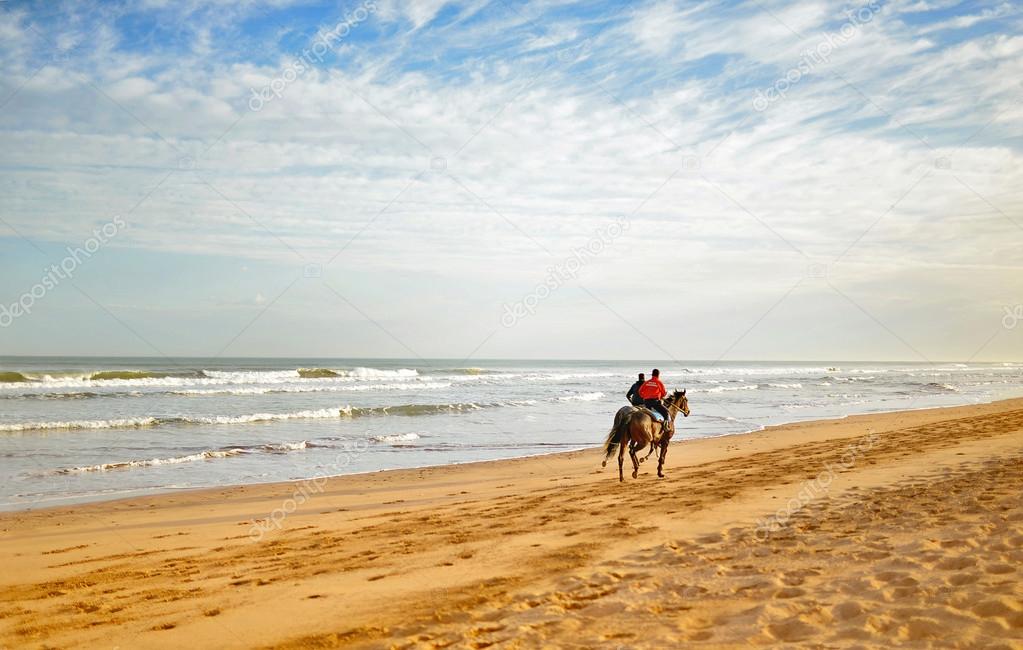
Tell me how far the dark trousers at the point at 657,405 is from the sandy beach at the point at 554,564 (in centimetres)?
255

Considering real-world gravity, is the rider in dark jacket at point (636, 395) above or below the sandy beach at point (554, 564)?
→ above

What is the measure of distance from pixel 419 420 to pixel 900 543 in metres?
21.1

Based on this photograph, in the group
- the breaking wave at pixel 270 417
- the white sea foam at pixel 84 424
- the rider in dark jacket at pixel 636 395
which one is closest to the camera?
the rider in dark jacket at pixel 636 395

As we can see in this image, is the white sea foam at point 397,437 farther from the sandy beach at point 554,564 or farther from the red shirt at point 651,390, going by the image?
the red shirt at point 651,390

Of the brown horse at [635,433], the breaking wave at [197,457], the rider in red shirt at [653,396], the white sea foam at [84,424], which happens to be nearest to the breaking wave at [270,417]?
the white sea foam at [84,424]

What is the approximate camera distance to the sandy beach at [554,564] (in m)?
5.20

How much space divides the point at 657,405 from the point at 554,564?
330 inches

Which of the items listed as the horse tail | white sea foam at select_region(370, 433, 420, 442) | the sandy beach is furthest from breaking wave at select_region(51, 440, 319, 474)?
the horse tail

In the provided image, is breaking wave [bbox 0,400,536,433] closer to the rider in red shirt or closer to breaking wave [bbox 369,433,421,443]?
breaking wave [bbox 369,433,421,443]

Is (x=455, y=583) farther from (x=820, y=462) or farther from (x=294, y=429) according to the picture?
(x=294, y=429)

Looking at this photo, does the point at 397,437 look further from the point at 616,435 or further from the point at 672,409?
the point at 672,409

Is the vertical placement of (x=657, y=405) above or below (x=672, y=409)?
above

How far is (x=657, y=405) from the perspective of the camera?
14.9 metres

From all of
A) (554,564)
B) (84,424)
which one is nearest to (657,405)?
(554,564)
